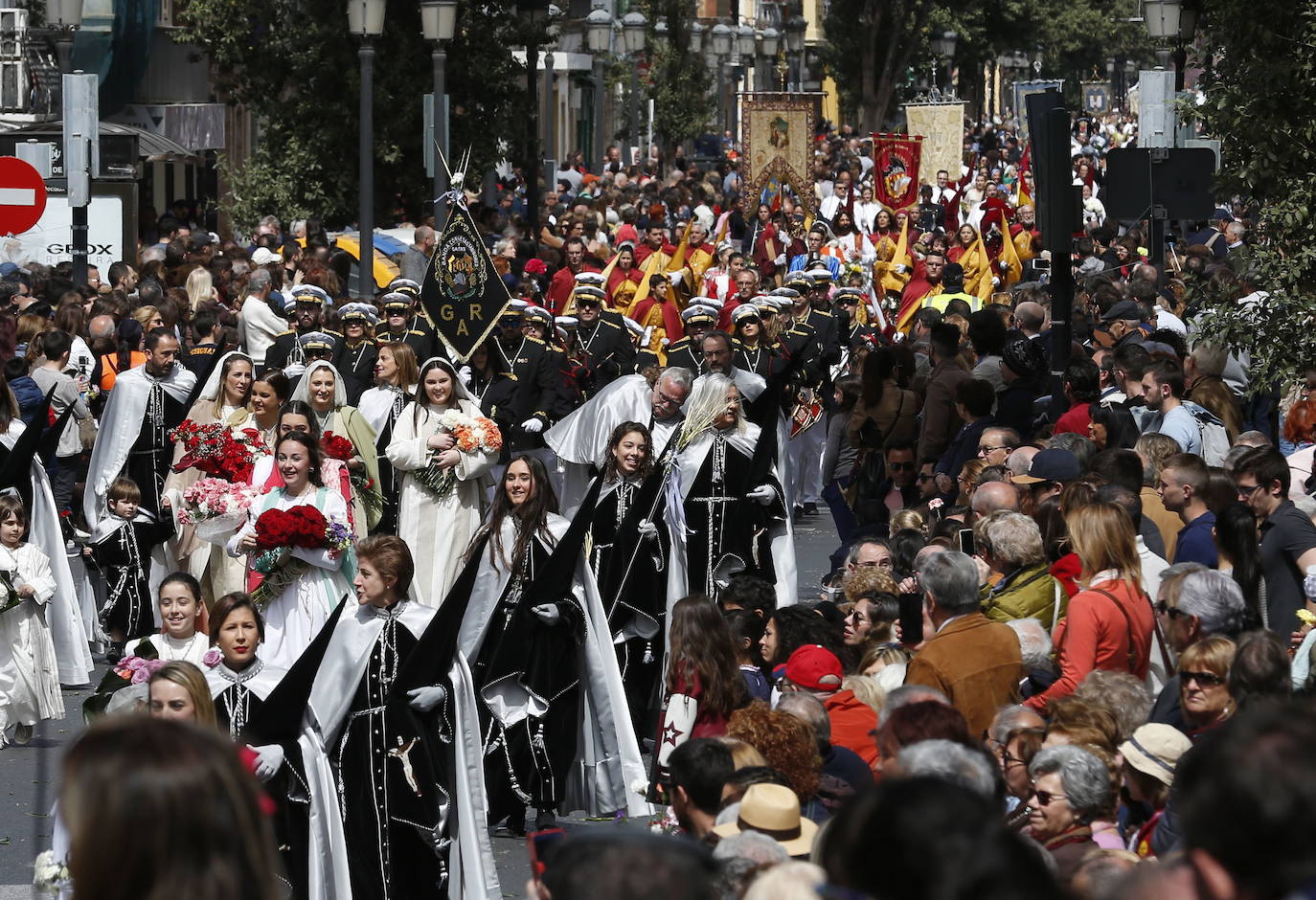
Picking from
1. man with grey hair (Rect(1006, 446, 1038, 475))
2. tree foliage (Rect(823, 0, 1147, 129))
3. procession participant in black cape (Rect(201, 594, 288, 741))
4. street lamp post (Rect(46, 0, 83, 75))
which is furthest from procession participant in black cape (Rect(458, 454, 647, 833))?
tree foliage (Rect(823, 0, 1147, 129))

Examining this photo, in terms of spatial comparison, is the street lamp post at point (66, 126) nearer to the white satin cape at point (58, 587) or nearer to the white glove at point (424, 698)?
the white satin cape at point (58, 587)

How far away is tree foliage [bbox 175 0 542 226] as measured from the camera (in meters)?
25.5

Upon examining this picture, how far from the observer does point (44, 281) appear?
19.1 metres

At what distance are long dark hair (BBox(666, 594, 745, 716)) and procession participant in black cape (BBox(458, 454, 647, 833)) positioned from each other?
176 centimetres

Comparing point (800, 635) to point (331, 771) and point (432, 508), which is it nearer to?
point (331, 771)

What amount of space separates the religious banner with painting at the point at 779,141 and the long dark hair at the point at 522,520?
23.7 meters

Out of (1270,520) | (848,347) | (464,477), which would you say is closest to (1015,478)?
(1270,520)

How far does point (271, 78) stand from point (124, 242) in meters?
2.46

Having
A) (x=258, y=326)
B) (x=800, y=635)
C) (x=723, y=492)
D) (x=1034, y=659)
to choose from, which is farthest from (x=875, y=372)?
(x=1034, y=659)

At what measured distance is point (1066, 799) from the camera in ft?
19.0

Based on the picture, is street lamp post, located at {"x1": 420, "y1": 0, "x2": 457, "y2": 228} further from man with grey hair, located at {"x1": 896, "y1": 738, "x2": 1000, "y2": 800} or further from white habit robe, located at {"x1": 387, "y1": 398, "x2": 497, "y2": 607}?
man with grey hair, located at {"x1": 896, "y1": 738, "x2": 1000, "y2": 800}

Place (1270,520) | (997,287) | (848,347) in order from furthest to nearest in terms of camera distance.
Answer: (997,287)
(848,347)
(1270,520)

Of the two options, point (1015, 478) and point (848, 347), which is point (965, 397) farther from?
point (848, 347)

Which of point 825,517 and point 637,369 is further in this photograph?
point 825,517
